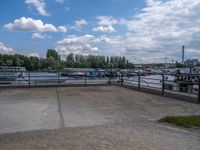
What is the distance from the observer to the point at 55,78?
2150 centimetres

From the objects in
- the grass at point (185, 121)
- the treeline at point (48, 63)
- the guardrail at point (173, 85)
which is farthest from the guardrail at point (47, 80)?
the treeline at point (48, 63)

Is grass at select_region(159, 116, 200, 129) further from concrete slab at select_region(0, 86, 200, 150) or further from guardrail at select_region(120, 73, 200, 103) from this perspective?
guardrail at select_region(120, 73, 200, 103)

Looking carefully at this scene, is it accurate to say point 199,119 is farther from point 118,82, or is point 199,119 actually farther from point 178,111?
point 118,82

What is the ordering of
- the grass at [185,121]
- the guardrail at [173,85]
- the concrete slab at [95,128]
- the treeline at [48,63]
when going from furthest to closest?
1. the treeline at [48,63]
2. the guardrail at [173,85]
3. the grass at [185,121]
4. the concrete slab at [95,128]

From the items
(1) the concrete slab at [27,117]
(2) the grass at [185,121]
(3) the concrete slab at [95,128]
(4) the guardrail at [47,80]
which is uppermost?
(4) the guardrail at [47,80]

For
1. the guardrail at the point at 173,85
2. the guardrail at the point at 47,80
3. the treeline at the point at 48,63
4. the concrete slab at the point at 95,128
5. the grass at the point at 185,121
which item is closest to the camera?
the concrete slab at the point at 95,128

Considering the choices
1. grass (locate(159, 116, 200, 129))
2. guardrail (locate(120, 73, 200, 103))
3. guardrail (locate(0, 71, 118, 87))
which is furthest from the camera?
guardrail (locate(0, 71, 118, 87))

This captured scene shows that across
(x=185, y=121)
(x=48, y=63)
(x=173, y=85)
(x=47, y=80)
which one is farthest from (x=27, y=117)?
(x=48, y=63)

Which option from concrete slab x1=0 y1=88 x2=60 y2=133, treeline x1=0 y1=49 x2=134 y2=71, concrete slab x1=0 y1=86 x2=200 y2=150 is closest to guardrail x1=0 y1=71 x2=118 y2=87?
concrete slab x1=0 y1=88 x2=60 y2=133

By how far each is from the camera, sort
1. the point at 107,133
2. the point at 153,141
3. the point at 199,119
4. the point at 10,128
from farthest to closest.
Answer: the point at 199,119 → the point at 10,128 → the point at 107,133 → the point at 153,141

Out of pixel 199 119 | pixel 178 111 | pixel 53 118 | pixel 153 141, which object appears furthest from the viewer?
pixel 178 111

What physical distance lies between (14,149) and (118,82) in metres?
16.8

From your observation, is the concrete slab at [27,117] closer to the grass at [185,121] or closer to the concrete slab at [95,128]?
the concrete slab at [95,128]

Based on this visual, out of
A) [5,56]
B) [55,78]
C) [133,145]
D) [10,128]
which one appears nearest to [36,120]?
[10,128]
